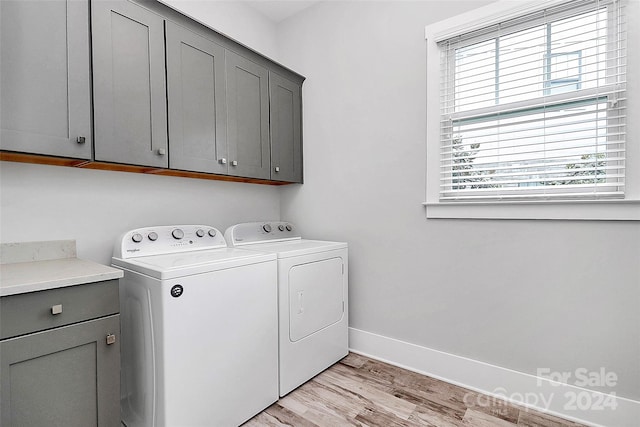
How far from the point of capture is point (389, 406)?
1.74 meters

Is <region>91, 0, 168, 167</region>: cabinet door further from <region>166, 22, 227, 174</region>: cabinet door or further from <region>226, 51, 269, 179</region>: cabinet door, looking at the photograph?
<region>226, 51, 269, 179</region>: cabinet door

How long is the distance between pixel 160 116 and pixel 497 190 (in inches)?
77.2

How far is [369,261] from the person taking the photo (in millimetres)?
2359

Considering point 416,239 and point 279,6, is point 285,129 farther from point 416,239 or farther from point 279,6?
point 416,239

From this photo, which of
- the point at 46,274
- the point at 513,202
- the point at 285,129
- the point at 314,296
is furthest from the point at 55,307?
the point at 513,202

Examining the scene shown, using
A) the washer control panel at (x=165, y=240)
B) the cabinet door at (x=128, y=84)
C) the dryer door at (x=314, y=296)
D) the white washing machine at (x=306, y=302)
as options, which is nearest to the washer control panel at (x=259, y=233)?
the white washing machine at (x=306, y=302)

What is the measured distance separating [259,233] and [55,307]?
137 centimetres

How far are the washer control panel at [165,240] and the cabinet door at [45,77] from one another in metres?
0.49

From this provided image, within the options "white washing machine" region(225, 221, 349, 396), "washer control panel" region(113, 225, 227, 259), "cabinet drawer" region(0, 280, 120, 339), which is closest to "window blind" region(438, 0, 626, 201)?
"white washing machine" region(225, 221, 349, 396)

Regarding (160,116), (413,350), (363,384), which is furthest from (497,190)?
(160,116)

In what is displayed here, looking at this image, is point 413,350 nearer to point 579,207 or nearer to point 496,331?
point 496,331

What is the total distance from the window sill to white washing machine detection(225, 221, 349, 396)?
0.77 m

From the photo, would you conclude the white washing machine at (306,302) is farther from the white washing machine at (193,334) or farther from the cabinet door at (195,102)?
the cabinet door at (195,102)

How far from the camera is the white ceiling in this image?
2.60 metres
